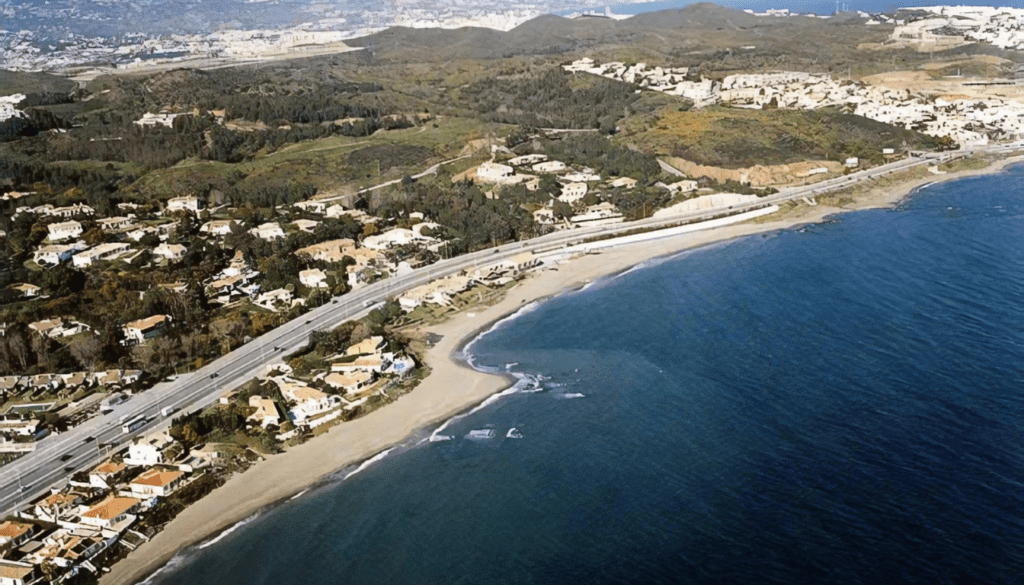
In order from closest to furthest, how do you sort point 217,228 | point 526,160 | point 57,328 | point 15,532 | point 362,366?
1. point 15,532
2. point 362,366
3. point 57,328
4. point 217,228
5. point 526,160

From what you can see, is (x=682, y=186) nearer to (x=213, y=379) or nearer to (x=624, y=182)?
(x=624, y=182)

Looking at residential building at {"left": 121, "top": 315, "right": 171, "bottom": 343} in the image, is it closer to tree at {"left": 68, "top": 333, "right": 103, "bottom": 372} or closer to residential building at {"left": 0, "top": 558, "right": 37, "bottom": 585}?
tree at {"left": 68, "top": 333, "right": 103, "bottom": 372}

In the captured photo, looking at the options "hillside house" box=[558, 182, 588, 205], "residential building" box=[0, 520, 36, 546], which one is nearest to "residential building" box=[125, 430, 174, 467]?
"residential building" box=[0, 520, 36, 546]

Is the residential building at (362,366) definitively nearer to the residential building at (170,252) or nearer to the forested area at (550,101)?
the residential building at (170,252)

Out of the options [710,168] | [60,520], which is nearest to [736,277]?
[710,168]

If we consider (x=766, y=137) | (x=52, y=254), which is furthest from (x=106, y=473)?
(x=766, y=137)

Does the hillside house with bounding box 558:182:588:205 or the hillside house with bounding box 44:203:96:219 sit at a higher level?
the hillside house with bounding box 44:203:96:219

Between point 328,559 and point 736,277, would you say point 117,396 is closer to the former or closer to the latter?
point 328,559
